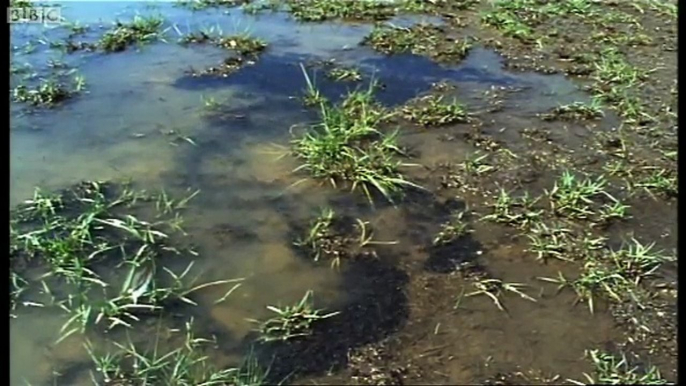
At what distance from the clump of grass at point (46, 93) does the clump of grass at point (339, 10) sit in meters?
2.07

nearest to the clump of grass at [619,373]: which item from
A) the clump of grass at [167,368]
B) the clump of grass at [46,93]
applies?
the clump of grass at [167,368]

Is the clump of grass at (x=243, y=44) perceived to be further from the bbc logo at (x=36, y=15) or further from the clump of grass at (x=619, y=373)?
the clump of grass at (x=619, y=373)

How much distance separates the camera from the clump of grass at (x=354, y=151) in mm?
3505

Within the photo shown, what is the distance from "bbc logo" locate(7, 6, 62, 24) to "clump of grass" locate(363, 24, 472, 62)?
2.52m

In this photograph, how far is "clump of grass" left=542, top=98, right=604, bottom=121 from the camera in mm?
4188

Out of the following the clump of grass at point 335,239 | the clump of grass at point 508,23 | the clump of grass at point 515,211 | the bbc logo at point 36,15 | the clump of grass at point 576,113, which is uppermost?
the clump of grass at point 508,23

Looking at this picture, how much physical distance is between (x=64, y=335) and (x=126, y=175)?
44.4 inches

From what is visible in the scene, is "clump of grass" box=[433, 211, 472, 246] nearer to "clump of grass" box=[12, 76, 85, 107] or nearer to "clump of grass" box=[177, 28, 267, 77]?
"clump of grass" box=[177, 28, 267, 77]

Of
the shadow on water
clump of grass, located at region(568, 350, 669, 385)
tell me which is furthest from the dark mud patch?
the shadow on water

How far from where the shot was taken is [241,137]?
394 cm

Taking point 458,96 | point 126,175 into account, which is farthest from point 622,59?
point 126,175

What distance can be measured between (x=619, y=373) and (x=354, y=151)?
179 cm

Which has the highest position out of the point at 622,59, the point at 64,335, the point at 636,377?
the point at 622,59

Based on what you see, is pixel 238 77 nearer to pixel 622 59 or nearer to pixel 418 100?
pixel 418 100
